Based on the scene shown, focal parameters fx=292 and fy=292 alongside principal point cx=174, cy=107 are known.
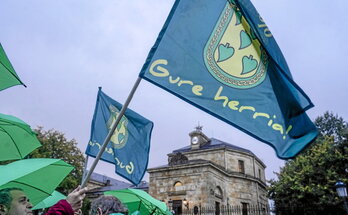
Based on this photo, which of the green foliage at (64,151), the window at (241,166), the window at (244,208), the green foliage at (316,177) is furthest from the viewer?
the window at (241,166)

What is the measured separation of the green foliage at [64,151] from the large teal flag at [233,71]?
83.2 ft

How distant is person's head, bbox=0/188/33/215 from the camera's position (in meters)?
2.34

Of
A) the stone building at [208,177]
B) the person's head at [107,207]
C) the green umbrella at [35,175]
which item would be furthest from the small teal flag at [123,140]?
the stone building at [208,177]

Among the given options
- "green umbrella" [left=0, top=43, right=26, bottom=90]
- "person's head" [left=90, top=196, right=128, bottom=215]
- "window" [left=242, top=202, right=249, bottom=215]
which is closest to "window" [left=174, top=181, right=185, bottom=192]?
"window" [left=242, top=202, right=249, bottom=215]

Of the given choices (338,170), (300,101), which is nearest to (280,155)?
(300,101)

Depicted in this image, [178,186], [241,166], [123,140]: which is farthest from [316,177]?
[123,140]

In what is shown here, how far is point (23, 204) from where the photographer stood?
8.06ft

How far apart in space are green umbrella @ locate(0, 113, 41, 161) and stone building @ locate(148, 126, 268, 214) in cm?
2144

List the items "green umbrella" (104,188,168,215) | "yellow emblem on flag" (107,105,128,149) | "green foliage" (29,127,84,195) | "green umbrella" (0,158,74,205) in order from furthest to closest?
"green foliage" (29,127,84,195) < "green umbrella" (104,188,168,215) < "yellow emblem on flag" (107,105,128,149) < "green umbrella" (0,158,74,205)

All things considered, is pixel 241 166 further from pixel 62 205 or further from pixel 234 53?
pixel 62 205

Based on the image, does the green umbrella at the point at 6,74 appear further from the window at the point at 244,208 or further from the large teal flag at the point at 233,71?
the window at the point at 244,208

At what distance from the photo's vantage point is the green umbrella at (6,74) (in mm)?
4477

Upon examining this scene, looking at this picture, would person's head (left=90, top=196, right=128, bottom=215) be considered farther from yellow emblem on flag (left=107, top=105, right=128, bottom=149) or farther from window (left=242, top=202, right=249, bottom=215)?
window (left=242, top=202, right=249, bottom=215)

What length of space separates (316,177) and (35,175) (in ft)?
70.9
